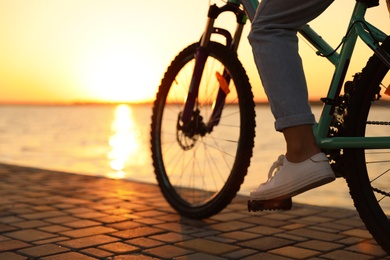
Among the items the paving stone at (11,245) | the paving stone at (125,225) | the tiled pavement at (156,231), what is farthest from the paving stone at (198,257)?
the paving stone at (11,245)

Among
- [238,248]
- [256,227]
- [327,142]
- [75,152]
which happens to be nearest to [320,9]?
[327,142]

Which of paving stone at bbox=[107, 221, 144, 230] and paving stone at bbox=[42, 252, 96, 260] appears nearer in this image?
paving stone at bbox=[42, 252, 96, 260]

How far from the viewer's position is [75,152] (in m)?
11.4

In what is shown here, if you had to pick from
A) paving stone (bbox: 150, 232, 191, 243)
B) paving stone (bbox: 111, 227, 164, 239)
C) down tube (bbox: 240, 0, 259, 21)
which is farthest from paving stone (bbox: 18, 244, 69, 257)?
down tube (bbox: 240, 0, 259, 21)

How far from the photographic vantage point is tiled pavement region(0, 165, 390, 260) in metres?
2.88

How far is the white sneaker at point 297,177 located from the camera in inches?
90.0

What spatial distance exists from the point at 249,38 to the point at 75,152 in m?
9.35

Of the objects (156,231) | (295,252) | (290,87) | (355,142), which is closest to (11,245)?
(156,231)

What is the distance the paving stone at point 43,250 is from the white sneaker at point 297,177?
1.06 meters

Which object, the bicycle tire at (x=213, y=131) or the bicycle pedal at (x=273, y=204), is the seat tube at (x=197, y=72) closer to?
the bicycle tire at (x=213, y=131)

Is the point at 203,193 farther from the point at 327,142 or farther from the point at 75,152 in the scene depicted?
the point at 75,152

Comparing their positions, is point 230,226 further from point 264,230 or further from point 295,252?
point 295,252

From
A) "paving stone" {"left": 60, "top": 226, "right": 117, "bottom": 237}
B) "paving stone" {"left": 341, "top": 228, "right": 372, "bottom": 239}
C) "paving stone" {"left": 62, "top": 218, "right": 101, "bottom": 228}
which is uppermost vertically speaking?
"paving stone" {"left": 62, "top": 218, "right": 101, "bottom": 228}

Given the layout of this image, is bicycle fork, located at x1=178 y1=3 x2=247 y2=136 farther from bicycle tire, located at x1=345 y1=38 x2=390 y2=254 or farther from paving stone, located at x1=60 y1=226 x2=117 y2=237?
bicycle tire, located at x1=345 y1=38 x2=390 y2=254
